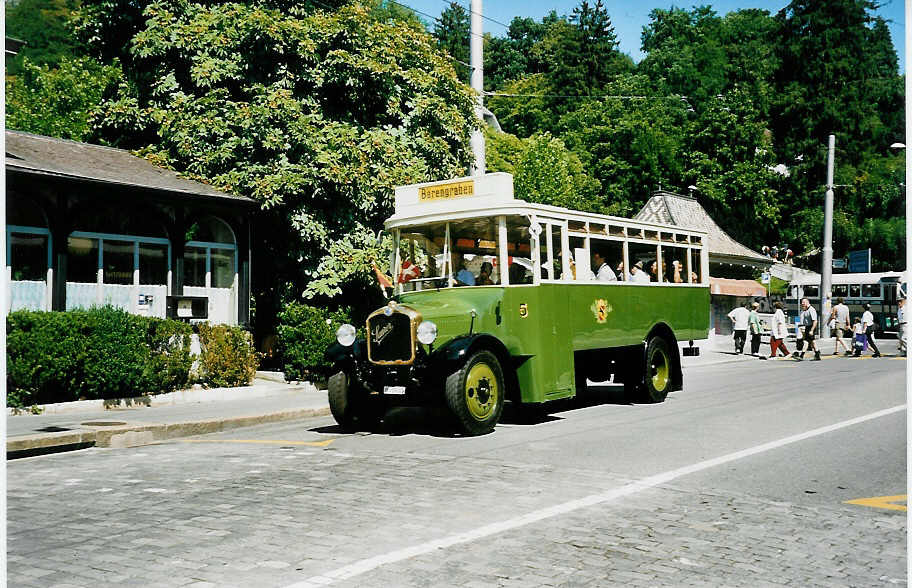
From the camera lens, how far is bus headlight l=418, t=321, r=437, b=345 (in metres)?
10.8

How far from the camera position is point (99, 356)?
1436 centimetres

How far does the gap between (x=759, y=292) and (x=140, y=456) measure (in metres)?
36.0

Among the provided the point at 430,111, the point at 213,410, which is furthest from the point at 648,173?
the point at 213,410

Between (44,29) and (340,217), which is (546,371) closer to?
(340,217)

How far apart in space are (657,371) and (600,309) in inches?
93.0

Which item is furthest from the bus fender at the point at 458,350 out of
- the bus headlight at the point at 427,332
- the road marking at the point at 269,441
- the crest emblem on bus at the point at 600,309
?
the crest emblem on bus at the point at 600,309

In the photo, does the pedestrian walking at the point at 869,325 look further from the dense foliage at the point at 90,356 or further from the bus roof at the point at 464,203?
the dense foliage at the point at 90,356

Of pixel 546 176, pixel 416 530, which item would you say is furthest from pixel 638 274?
pixel 546 176

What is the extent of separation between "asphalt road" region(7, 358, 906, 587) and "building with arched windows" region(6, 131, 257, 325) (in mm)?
5472

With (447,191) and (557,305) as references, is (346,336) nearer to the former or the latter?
(447,191)

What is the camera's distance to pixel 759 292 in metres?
41.5

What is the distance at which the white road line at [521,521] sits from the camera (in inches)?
203

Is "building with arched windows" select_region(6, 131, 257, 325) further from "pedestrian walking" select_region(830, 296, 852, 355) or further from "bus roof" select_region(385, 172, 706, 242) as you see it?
"pedestrian walking" select_region(830, 296, 852, 355)

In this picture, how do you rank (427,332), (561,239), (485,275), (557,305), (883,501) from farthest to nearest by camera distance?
(561,239) → (557,305) → (485,275) → (427,332) → (883,501)
